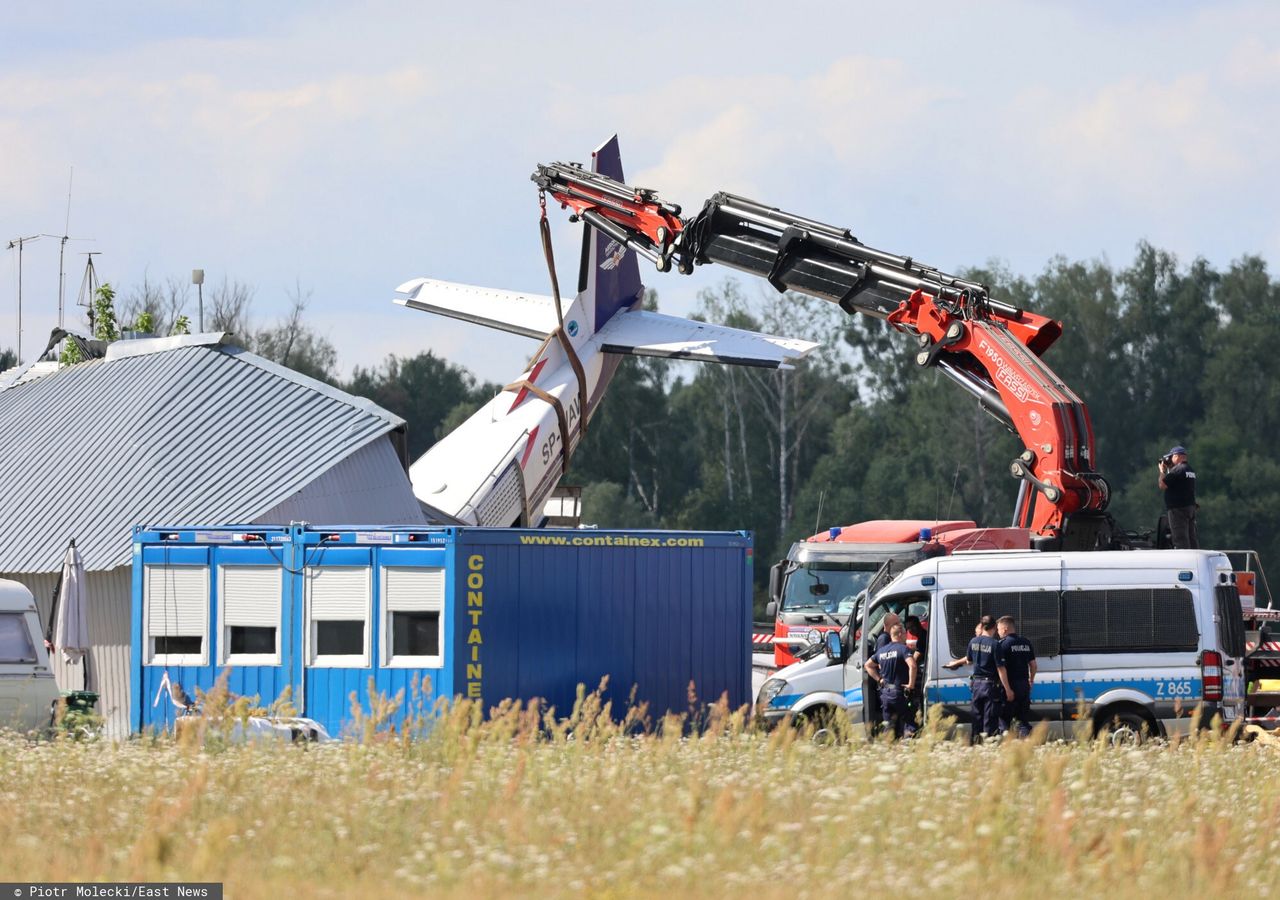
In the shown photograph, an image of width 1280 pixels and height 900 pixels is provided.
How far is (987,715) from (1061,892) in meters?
8.49

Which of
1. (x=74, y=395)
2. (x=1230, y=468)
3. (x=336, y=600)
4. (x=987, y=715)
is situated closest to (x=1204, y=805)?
(x=987, y=715)

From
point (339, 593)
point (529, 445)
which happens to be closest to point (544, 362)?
point (529, 445)

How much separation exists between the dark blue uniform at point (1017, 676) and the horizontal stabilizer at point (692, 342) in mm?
15222

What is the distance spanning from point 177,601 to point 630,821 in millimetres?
9693

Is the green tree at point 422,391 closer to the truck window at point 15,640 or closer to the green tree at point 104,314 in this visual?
the green tree at point 104,314

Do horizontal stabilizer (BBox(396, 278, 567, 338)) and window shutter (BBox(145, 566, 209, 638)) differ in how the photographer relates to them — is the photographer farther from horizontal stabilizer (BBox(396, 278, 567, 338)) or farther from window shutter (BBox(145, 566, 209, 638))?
horizontal stabilizer (BBox(396, 278, 567, 338))

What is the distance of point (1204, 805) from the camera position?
33.4 ft

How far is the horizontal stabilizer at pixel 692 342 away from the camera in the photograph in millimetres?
31891

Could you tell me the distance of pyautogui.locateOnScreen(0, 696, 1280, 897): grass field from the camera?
810 centimetres

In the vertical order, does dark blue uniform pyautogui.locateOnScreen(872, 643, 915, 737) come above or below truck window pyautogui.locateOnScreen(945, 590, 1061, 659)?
below

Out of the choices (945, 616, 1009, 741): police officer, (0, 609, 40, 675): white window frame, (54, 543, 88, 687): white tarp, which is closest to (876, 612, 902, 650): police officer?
(945, 616, 1009, 741): police officer

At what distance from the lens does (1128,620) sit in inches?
661

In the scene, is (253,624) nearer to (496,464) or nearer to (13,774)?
(13,774)

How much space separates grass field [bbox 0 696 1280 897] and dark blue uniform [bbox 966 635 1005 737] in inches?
163
